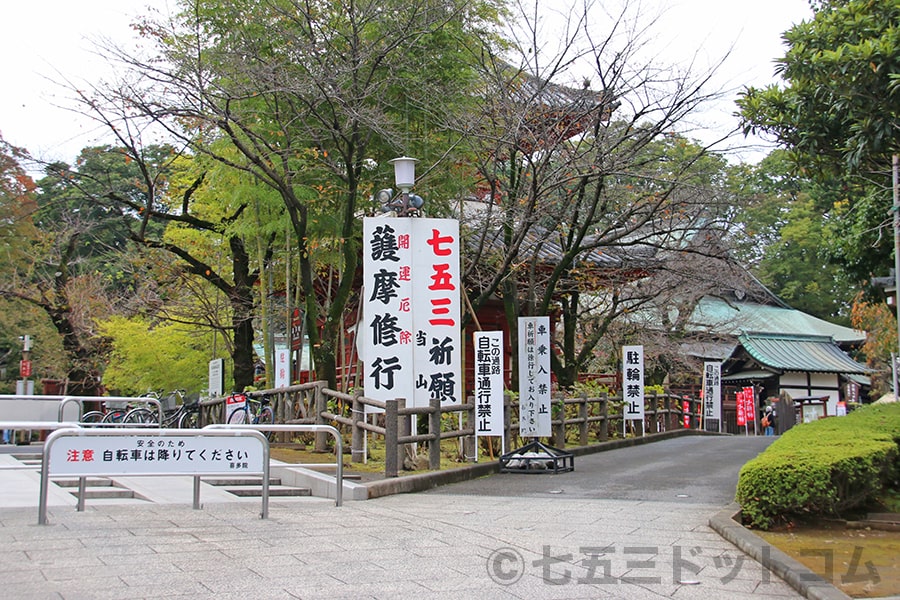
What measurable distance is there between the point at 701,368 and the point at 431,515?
25.5 m

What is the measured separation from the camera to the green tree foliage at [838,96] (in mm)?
9664

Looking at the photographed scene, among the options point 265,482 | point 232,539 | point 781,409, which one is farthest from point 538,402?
point 781,409

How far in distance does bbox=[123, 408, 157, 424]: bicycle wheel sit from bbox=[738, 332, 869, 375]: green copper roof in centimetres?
2148

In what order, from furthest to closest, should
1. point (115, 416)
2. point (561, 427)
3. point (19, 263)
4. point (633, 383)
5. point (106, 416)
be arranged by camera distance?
point (19, 263) < point (633, 383) < point (115, 416) < point (106, 416) < point (561, 427)

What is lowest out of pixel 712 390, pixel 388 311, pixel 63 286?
pixel 712 390

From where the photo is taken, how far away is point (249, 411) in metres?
15.4

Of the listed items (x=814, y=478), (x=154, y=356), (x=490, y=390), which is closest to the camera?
(x=814, y=478)

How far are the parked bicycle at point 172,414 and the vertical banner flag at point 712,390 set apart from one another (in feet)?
54.8

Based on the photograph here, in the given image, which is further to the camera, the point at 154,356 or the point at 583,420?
the point at 154,356

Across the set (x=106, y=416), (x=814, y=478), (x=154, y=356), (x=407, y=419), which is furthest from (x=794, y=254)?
(x=814, y=478)

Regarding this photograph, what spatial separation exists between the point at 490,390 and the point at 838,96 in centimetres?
637

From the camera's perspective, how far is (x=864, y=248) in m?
15.7

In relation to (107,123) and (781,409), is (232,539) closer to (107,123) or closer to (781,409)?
(107,123)

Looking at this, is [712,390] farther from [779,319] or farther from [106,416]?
[106,416]
